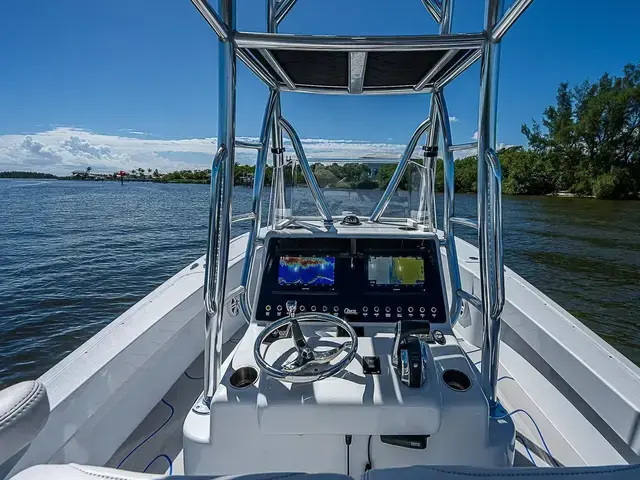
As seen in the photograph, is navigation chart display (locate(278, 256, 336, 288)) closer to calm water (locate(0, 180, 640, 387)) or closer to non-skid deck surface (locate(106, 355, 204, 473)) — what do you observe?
calm water (locate(0, 180, 640, 387))

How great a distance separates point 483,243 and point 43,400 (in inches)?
50.5

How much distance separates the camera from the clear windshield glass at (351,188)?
2.26 metres

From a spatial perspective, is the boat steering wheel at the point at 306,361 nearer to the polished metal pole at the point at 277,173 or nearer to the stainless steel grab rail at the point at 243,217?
the stainless steel grab rail at the point at 243,217

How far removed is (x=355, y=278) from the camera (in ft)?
5.74

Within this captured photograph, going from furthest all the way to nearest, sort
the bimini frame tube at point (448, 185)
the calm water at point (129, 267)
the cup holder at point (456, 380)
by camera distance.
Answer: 1. the calm water at point (129, 267)
2. the bimini frame tube at point (448, 185)
3. the cup holder at point (456, 380)

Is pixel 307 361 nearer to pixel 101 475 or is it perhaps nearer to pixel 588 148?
pixel 101 475

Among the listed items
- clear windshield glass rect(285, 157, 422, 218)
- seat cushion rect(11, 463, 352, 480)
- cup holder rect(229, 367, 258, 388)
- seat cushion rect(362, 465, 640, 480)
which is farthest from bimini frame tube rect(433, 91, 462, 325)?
seat cushion rect(11, 463, 352, 480)

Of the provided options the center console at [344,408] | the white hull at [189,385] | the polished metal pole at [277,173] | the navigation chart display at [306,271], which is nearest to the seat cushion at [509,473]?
the center console at [344,408]

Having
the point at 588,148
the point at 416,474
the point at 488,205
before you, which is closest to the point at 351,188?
the point at 488,205

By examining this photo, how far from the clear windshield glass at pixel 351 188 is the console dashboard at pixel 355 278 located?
1.63 ft

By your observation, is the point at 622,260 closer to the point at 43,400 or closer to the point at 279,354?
the point at 279,354

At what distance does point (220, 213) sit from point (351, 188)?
4.27 ft

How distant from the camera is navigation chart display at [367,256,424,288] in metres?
1.73

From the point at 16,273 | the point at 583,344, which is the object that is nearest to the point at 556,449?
the point at 583,344
